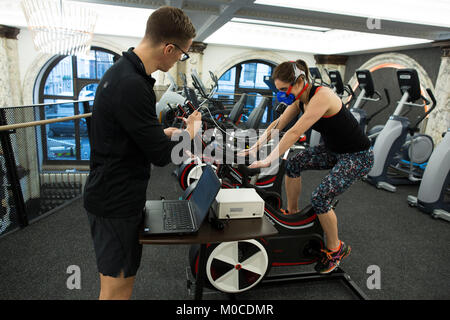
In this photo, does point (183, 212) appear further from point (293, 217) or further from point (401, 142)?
point (401, 142)

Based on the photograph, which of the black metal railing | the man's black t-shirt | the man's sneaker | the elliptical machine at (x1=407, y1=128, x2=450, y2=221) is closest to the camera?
the man's black t-shirt

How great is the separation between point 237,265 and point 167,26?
1372 millimetres

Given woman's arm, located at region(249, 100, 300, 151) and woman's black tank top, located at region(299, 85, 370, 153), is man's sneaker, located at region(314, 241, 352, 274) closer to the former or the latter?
woman's black tank top, located at region(299, 85, 370, 153)

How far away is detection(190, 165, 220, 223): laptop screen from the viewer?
1128 millimetres

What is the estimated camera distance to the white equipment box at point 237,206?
4.18ft

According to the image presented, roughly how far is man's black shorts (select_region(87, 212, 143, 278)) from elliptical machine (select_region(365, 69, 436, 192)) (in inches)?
156

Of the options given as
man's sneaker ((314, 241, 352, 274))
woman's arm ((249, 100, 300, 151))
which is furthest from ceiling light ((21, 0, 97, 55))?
man's sneaker ((314, 241, 352, 274))

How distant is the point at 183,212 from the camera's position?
Result: 126 cm

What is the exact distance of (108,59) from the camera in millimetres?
8906

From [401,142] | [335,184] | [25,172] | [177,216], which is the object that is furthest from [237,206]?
[401,142]

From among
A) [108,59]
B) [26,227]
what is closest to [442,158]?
[26,227]

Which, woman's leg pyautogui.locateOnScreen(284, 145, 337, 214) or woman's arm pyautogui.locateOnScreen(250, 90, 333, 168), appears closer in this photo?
woman's arm pyautogui.locateOnScreen(250, 90, 333, 168)

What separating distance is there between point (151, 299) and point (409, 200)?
3.41 meters

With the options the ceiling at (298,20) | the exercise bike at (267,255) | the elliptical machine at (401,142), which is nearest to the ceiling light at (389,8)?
the ceiling at (298,20)
